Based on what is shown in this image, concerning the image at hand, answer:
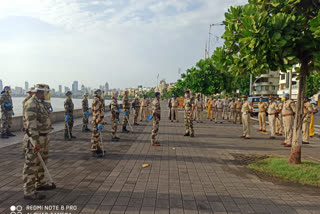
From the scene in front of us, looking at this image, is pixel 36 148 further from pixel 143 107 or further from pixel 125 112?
pixel 143 107

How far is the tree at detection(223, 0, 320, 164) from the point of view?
4.68 m

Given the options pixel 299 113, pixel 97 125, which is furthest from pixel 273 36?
pixel 97 125

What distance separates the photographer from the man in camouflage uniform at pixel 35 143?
13.2 ft

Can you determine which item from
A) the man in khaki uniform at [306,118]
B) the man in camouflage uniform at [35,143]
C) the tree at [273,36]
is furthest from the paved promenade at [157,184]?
the tree at [273,36]

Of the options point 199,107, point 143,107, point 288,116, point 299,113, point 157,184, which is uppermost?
point 299,113

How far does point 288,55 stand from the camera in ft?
16.0

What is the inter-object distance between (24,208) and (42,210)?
309 mm

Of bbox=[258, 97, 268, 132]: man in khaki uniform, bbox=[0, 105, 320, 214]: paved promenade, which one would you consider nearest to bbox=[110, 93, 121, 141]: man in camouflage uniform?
bbox=[0, 105, 320, 214]: paved promenade

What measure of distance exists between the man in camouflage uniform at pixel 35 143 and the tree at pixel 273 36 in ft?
14.6

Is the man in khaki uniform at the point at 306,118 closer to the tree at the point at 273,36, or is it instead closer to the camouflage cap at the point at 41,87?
the tree at the point at 273,36

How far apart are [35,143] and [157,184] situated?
255 centimetres

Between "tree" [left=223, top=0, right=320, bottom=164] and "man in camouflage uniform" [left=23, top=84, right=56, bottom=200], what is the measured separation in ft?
14.6

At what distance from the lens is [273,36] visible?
4621 millimetres

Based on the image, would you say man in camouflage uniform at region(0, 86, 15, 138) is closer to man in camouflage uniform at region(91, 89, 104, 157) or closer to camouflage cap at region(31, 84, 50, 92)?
man in camouflage uniform at region(91, 89, 104, 157)
